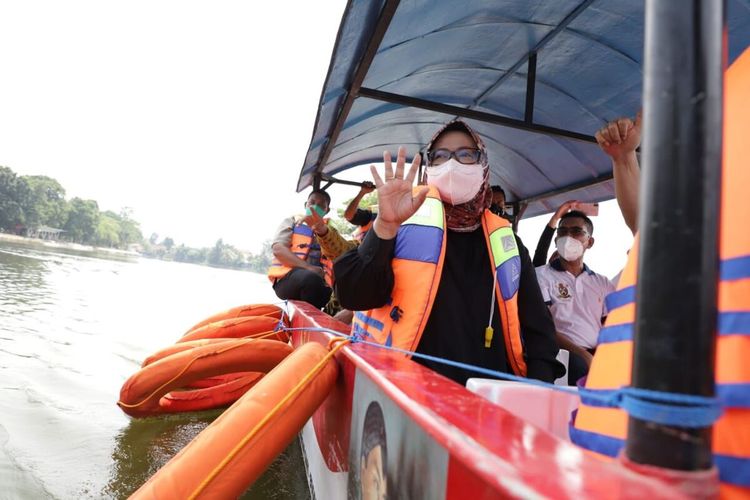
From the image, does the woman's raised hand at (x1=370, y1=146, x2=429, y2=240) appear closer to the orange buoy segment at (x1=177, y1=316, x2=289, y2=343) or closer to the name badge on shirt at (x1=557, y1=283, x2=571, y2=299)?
the name badge on shirt at (x1=557, y1=283, x2=571, y2=299)

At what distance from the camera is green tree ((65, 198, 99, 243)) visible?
62469 mm

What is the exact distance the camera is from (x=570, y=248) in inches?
120

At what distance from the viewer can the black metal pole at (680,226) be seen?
436 millimetres

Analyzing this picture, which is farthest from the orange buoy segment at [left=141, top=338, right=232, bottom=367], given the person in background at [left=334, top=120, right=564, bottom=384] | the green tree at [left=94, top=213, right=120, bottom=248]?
the green tree at [left=94, top=213, right=120, bottom=248]

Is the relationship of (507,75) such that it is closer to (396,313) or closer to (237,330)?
(396,313)

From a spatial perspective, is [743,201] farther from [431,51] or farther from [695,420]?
[431,51]

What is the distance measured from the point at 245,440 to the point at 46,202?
68147 mm

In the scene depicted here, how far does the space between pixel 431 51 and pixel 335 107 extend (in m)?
0.83

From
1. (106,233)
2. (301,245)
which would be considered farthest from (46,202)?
(301,245)

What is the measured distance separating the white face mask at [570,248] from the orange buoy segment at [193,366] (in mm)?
1978

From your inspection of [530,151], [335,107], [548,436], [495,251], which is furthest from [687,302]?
[530,151]

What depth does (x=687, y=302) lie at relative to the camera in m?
0.44

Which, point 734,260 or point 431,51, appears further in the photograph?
point 431,51

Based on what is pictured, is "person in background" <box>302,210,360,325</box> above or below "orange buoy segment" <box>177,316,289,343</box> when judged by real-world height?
above
